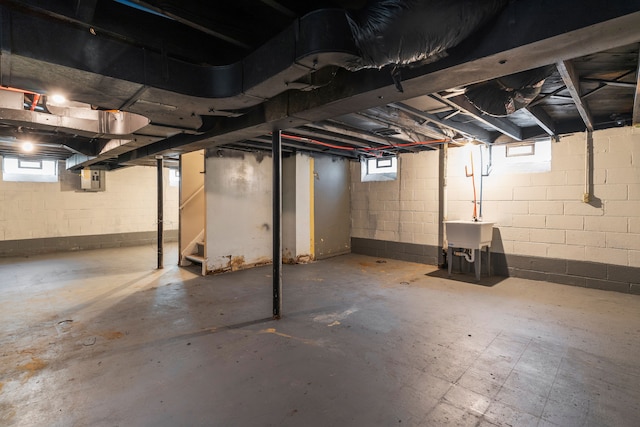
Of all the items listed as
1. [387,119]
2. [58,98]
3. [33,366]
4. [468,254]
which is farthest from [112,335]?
[468,254]

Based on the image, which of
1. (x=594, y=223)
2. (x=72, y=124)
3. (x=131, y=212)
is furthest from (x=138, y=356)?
(x=131, y=212)

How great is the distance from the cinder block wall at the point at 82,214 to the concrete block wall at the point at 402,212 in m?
5.03

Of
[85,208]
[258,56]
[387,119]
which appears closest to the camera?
[258,56]

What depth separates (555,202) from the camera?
165 inches

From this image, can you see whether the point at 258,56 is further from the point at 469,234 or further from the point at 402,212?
the point at 402,212

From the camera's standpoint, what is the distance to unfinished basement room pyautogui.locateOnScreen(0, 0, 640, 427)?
60.8 inches

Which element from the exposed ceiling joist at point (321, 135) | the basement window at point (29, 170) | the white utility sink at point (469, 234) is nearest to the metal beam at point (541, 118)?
the white utility sink at point (469, 234)

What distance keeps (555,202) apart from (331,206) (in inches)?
137

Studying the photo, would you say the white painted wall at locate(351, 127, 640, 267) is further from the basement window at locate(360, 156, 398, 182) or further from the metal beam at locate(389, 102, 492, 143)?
the metal beam at locate(389, 102, 492, 143)

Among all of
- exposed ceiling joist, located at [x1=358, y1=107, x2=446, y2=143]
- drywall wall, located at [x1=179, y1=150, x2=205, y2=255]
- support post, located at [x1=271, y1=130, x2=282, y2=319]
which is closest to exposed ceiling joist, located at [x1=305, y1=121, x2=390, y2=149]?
exposed ceiling joist, located at [x1=358, y1=107, x2=446, y2=143]

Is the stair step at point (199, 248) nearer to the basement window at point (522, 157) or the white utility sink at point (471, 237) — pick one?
the white utility sink at point (471, 237)

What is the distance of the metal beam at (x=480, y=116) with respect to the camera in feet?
9.12

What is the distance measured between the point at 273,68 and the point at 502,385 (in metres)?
2.29

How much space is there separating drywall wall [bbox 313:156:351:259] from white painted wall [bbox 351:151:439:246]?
21 cm
